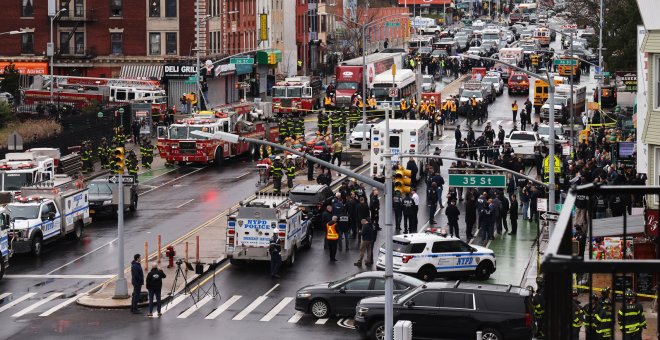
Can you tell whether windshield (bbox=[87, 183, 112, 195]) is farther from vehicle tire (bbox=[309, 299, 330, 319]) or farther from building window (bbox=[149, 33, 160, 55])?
building window (bbox=[149, 33, 160, 55])

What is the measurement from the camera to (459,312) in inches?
1162

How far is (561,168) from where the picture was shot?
53062 millimetres

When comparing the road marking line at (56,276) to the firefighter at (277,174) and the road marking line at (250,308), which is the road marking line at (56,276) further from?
the firefighter at (277,174)

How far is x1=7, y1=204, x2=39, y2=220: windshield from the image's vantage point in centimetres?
4206

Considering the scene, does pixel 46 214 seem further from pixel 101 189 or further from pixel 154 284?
pixel 154 284

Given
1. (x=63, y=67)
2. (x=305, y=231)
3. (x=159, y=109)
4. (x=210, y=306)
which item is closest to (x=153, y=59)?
(x=63, y=67)

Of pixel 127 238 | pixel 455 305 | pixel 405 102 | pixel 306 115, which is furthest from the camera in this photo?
pixel 306 115

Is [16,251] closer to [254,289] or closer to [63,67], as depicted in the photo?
[254,289]

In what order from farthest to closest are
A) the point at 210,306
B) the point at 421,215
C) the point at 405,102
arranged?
the point at 405,102 → the point at 421,215 → the point at 210,306

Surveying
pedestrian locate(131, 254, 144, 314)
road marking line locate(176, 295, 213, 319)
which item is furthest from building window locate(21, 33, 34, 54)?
pedestrian locate(131, 254, 144, 314)

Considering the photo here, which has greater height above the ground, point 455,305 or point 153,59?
point 153,59

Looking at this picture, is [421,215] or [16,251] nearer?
[16,251]

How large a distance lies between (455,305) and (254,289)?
29.6 ft

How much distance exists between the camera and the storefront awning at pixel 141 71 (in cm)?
9294
